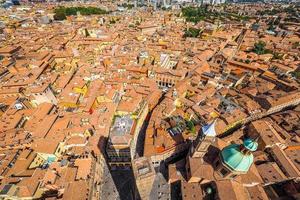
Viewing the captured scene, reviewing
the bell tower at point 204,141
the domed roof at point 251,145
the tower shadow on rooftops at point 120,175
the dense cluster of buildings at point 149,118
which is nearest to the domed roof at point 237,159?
the dense cluster of buildings at point 149,118

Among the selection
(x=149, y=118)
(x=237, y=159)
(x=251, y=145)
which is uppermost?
(x=251, y=145)

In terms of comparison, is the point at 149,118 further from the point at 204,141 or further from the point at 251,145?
Result: the point at 251,145

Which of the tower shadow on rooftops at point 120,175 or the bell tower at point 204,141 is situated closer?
the bell tower at point 204,141

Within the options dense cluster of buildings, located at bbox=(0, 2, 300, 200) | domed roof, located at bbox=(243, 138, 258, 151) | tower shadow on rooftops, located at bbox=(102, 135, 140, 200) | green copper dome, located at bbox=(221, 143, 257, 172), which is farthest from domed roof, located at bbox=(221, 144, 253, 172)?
tower shadow on rooftops, located at bbox=(102, 135, 140, 200)

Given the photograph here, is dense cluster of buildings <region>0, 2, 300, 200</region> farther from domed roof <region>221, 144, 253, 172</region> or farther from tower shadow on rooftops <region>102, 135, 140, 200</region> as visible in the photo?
tower shadow on rooftops <region>102, 135, 140, 200</region>

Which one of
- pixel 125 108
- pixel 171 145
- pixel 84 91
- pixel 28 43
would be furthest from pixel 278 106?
pixel 28 43

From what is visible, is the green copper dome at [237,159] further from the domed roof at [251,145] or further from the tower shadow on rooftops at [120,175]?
the tower shadow on rooftops at [120,175]

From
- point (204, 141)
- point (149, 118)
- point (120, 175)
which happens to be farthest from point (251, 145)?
point (149, 118)

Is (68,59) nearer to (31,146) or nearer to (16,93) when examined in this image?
(16,93)
